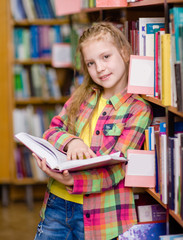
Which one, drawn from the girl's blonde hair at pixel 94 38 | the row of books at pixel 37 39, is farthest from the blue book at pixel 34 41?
the girl's blonde hair at pixel 94 38

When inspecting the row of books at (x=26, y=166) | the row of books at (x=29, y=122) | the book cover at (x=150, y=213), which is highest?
the row of books at (x=29, y=122)

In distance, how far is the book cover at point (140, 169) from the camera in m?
1.53

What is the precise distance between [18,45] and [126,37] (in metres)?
2.18

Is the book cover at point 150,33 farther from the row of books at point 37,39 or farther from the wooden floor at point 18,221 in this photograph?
the row of books at point 37,39

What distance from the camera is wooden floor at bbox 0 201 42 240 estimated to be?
10.2 feet

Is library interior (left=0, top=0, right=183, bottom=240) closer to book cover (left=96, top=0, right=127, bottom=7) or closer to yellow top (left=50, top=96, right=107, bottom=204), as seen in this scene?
book cover (left=96, top=0, right=127, bottom=7)

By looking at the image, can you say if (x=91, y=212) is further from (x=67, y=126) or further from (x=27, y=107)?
(x=27, y=107)

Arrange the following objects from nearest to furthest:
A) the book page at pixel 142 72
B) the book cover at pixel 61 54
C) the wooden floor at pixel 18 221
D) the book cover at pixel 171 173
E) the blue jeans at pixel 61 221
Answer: the book cover at pixel 171 173, the book page at pixel 142 72, the blue jeans at pixel 61 221, the wooden floor at pixel 18 221, the book cover at pixel 61 54

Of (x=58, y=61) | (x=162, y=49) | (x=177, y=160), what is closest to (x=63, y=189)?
(x=177, y=160)

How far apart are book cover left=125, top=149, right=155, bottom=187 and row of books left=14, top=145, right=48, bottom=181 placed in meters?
2.32

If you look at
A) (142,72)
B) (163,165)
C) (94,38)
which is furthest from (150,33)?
(163,165)

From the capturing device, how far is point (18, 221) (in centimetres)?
338

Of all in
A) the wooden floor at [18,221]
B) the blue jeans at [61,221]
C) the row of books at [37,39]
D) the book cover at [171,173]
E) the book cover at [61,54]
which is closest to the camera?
the book cover at [171,173]

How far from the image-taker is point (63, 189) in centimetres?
167
